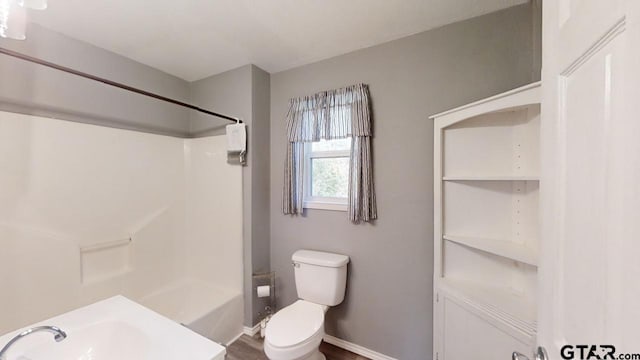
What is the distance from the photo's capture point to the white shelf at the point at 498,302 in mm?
1041

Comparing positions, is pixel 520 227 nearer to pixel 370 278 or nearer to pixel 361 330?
pixel 370 278

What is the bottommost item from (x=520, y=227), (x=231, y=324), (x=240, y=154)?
(x=231, y=324)

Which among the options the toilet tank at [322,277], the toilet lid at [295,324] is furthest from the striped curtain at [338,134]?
the toilet lid at [295,324]

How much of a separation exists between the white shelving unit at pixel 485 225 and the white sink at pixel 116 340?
119 centimetres

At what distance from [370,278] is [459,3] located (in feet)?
6.07

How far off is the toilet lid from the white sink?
64cm

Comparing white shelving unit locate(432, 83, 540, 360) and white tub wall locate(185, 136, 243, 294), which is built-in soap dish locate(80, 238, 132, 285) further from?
white shelving unit locate(432, 83, 540, 360)

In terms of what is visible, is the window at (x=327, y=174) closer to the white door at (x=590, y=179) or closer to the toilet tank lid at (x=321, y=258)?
the toilet tank lid at (x=321, y=258)

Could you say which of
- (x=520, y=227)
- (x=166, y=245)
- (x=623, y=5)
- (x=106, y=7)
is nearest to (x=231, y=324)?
(x=166, y=245)

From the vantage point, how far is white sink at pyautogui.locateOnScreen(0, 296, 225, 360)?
0.87m

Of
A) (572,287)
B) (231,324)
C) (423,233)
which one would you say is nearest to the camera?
(572,287)

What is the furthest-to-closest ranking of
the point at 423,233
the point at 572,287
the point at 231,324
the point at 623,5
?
1. the point at 231,324
2. the point at 423,233
3. the point at 572,287
4. the point at 623,5

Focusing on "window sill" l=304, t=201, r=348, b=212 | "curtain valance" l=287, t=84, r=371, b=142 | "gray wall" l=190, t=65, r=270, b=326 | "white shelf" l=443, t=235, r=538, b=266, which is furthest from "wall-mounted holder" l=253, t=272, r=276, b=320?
"white shelf" l=443, t=235, r=538, b=266

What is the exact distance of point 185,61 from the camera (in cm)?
207
